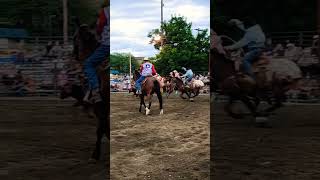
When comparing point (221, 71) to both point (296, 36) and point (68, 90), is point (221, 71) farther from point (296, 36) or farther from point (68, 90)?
point (296, 36)

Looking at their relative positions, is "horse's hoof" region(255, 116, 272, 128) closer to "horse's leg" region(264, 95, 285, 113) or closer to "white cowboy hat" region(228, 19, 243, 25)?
"horse's leg" region(264, 95, 285, 113)

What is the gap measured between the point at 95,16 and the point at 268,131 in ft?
13.7

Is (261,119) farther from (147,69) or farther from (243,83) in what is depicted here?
(147,69)

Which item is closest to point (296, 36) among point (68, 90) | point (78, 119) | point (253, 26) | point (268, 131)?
point (253, 26)

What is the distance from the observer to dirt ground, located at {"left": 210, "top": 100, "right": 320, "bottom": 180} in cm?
458

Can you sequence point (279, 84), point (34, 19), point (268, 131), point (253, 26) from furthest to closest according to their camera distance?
point (34, 19) → point (279, 84) → point (253, 26) → point (268, 131)

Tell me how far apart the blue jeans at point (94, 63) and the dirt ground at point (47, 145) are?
0.93m

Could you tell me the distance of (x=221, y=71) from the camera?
25.9 feet

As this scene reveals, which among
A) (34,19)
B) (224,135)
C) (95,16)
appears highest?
(34,19)

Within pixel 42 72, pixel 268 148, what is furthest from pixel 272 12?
pixel 42 72

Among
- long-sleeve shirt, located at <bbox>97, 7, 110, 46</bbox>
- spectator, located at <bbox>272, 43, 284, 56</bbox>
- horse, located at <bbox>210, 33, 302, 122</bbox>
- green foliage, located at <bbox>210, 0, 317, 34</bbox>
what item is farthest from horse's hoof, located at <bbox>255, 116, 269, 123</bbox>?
long-sleeve shirt, located at <bbox>97, 7, 110, 46</bbox>

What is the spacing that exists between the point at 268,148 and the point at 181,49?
2185cm

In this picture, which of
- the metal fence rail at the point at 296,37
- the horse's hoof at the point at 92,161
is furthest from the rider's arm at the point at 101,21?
the metal fence rail at the point at 296,37

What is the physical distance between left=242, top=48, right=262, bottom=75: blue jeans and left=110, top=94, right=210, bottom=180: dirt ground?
1328mm
